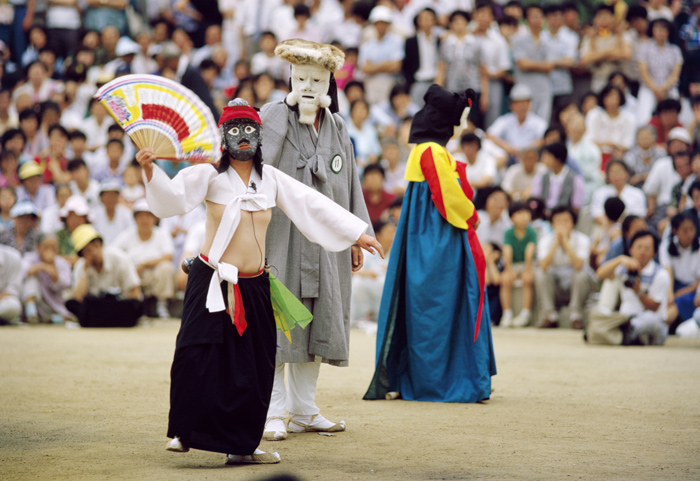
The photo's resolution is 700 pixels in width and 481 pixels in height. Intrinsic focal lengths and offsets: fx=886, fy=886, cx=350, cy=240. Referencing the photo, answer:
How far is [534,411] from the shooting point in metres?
5.73

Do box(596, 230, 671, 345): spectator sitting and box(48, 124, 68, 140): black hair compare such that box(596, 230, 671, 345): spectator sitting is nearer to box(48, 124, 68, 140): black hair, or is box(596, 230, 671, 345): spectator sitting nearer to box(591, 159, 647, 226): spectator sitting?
box(591, 159, 647, 226): spectator sitting

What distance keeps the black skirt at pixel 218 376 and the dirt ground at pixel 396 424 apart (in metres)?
0.16

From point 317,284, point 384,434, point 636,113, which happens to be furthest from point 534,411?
point 636,113

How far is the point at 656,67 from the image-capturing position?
44.8 feet

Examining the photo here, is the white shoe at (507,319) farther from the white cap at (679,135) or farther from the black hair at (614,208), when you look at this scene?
the white cap at (679,135)

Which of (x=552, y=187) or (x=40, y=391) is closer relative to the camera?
(x=40, y=391)

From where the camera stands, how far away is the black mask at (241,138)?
4.54 metres

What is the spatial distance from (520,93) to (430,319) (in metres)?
7.57

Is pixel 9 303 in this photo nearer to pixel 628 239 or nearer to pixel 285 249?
pixel 285 249

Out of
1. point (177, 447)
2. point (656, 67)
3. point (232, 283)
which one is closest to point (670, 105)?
point (656, 67)

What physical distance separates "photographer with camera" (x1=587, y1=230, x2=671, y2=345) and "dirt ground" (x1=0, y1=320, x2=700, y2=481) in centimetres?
79

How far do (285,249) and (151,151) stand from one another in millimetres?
1174

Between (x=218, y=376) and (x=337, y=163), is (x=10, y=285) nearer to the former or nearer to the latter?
(x=337, y=163)

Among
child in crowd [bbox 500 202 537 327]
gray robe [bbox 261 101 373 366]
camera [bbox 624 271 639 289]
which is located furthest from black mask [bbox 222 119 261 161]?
child in crowd [bbox 500 202 537 327]
